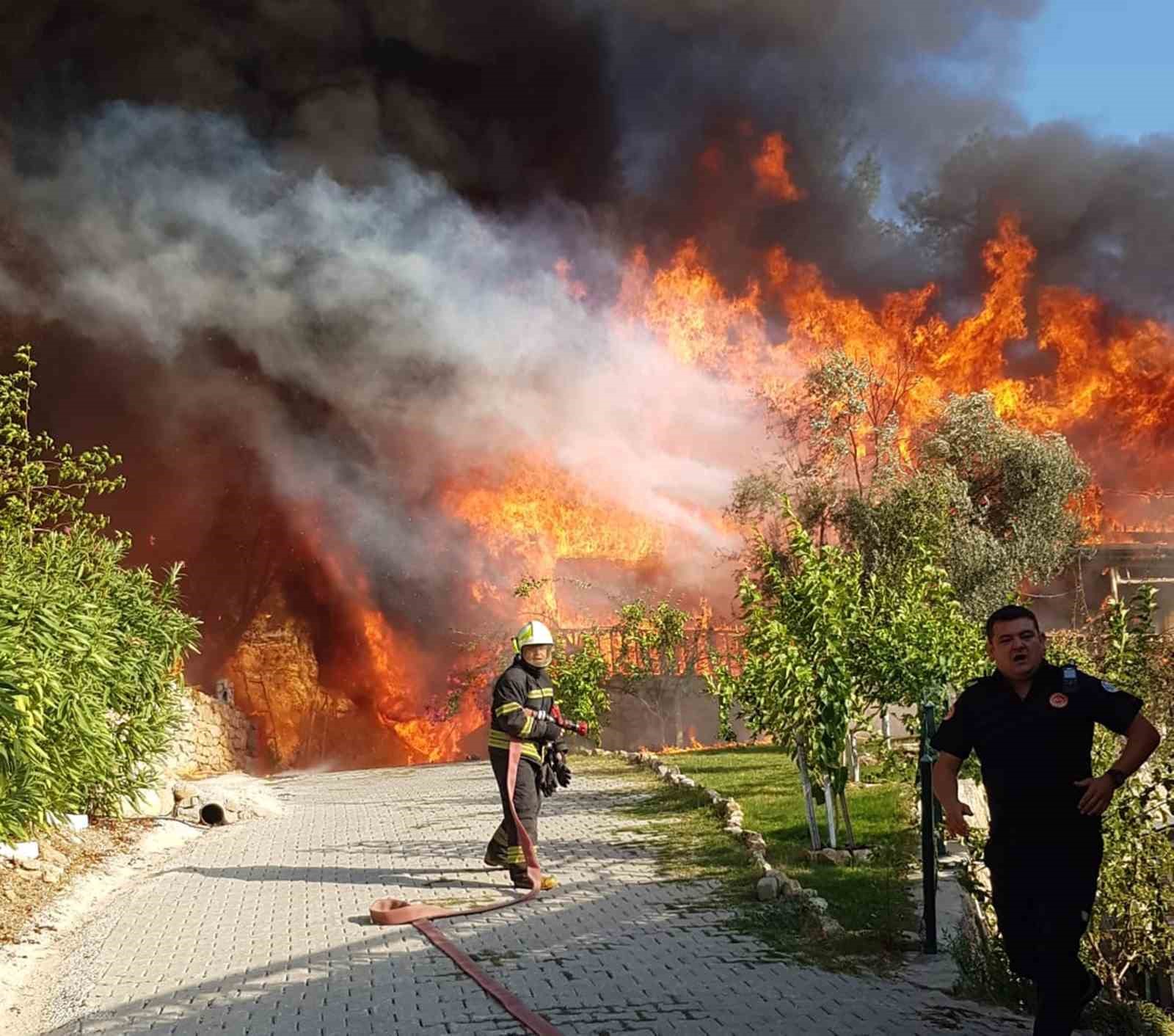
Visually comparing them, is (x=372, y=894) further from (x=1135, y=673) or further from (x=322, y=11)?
(x=322, y=11)

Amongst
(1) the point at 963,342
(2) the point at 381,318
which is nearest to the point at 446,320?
(2) the point at 381,318

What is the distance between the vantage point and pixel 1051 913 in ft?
14.7

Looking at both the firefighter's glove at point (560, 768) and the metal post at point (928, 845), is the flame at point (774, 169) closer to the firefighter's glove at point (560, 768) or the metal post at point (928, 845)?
the firefighter's glove at point (560, 768)

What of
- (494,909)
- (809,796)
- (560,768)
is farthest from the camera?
(809,796)

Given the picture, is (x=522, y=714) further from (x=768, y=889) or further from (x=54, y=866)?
(x=54, y=866)

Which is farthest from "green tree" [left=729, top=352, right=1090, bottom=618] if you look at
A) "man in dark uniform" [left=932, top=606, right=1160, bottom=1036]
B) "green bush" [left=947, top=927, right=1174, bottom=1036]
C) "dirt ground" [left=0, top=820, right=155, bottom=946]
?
"man in dark uniform" [left=932, top=606, right=1160, bottom=1036]

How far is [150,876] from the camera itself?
10703mm

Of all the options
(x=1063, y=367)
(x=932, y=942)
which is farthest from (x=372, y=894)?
(x=1063, y=367)

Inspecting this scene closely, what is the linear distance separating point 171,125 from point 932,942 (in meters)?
28.7

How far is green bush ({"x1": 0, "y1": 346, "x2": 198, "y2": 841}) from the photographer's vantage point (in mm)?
9094

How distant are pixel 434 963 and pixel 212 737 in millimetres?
18794

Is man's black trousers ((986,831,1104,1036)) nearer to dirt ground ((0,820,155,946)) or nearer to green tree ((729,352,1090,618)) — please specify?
dirt ground ((0,820,155,946))

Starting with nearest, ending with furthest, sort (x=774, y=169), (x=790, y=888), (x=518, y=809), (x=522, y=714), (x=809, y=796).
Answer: (x=790, y=888), (x=522, y=714), (x=518, y=809), (x=809, y=796), (x=774, y=169)

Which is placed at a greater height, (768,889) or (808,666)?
(808,666)
